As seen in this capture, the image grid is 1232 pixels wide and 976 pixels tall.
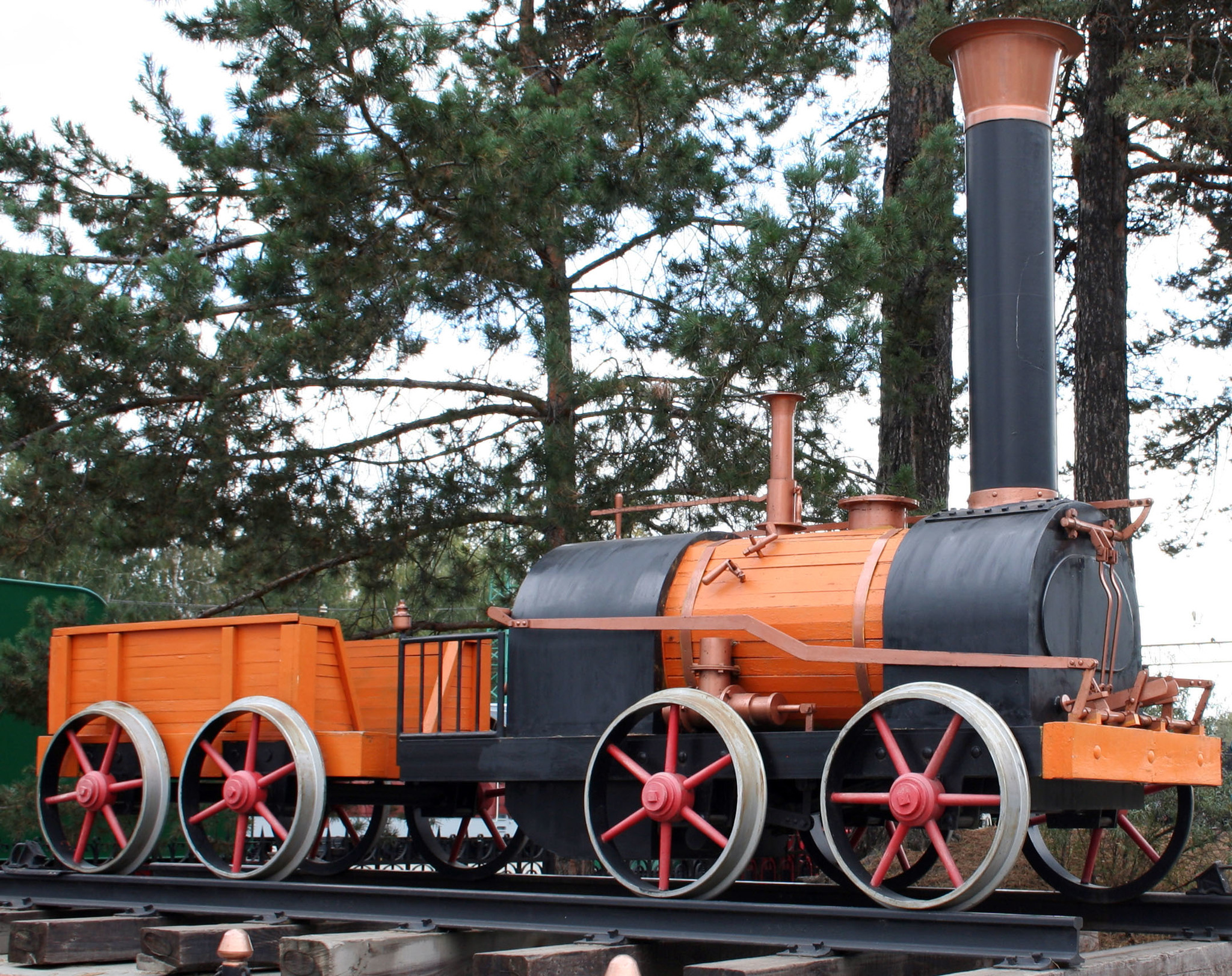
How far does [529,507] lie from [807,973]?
19.7 ft

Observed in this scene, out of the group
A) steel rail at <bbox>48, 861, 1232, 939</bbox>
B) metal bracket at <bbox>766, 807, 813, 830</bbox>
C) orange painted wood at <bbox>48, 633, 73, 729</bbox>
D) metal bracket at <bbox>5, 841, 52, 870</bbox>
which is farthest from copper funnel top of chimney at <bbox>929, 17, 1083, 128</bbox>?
metal bracket at <bbox>5, 841, 52, 870</bbox>

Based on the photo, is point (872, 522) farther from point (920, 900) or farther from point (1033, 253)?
point (920, 900)

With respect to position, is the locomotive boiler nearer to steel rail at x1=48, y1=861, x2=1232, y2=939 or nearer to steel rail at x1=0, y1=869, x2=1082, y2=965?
steel rail at x1=48, y1=861, x2=1232, y2=939

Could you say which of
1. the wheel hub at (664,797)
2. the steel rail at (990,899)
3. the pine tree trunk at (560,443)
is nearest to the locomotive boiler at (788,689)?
the wheel hub at (664,797)

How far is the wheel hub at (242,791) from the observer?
6.99 meters

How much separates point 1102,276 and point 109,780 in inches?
385

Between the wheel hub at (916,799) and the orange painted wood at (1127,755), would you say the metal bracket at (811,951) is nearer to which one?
the wheel hub at (916,799)

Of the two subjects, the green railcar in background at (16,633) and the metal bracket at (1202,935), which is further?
the green railcar in background at (16,633)

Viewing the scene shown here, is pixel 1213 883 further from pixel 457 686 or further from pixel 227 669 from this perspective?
pixel 227 669

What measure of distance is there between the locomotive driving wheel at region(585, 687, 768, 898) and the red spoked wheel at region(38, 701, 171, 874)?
253 cm

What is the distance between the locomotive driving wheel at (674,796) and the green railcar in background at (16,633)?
247 inches

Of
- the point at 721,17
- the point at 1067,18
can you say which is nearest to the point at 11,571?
the point at 721,17

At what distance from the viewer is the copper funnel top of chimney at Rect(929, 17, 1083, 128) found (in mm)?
6469

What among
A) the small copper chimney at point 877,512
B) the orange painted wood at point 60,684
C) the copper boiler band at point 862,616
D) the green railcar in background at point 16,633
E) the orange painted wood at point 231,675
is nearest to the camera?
the copper boiler band at point 862,616
